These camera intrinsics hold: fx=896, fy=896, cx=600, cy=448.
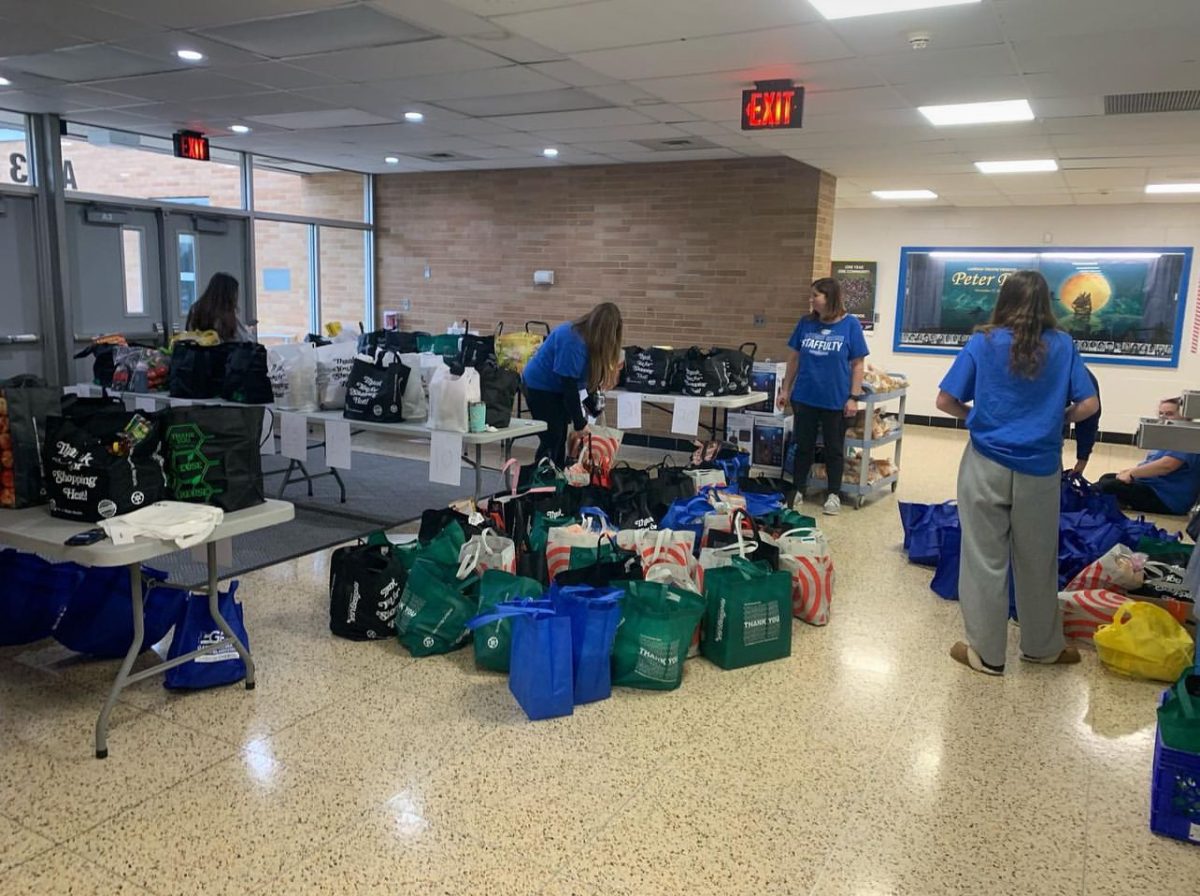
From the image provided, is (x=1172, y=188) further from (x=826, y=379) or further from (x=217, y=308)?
(x=217, y=308)

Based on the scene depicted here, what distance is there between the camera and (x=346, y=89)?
5.62 meters

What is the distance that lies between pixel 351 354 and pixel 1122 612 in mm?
4219

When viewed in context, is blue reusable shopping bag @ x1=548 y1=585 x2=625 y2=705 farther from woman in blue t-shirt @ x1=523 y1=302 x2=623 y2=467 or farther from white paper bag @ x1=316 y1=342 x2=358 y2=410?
white paper bag @ x1=316 y1=342 x2=358 y2=410

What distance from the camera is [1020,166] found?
7.33m

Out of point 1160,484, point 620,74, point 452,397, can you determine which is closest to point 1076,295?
point 1160,484

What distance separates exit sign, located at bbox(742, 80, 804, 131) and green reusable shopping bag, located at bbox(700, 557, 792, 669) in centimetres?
261

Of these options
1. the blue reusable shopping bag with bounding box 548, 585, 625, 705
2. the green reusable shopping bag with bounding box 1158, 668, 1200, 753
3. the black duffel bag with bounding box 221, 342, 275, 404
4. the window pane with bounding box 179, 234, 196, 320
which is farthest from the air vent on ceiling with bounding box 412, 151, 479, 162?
the green reusable shopping bag with bounding box 1158, 668, 1200, 753

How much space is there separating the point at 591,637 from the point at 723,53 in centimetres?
296

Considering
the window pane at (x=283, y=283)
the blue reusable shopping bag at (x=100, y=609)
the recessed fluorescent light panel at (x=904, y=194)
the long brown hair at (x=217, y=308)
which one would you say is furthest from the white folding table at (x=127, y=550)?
the recessed fluorescent light panel at (x=904, y=194)

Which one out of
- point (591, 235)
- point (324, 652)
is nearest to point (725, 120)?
point (591, 235)

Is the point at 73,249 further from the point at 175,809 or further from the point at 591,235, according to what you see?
the point at 175,809

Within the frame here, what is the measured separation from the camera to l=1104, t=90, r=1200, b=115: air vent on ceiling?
4.83 meters

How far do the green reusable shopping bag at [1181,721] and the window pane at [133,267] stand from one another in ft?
26.0

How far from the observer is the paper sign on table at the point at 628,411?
6.02 meters
